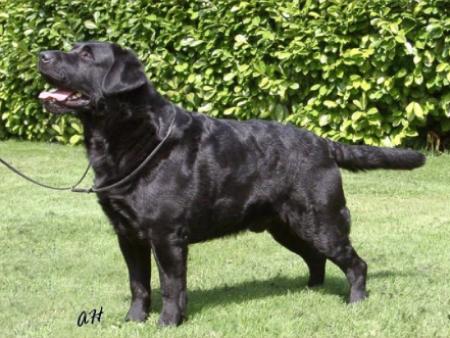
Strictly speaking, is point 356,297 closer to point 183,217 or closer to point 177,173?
point 183,217

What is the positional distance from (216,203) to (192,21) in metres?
6.38

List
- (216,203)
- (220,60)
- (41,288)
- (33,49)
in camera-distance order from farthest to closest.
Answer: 1. (33,49)
2. (220,60)
3. (41,288)
4. (216,203)

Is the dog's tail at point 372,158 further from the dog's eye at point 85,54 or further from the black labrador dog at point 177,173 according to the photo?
the dog's eye at point 85,54

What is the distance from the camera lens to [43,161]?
11055 mm

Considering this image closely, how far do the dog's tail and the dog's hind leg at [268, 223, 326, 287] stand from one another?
0.58 meters

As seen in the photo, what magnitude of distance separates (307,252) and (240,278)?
56 cm

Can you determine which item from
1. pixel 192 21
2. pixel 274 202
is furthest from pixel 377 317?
pixel 192 21

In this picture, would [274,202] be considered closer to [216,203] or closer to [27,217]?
[216,203]

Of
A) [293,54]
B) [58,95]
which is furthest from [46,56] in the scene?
[293,54]

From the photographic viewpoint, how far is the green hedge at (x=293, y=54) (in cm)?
933

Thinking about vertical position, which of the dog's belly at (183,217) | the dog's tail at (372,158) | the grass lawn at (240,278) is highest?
the dog's tail at (372,158)

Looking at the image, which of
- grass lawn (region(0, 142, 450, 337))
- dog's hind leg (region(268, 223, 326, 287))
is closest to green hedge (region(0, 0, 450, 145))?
grass lawn (region(0, 142, 450, 337))

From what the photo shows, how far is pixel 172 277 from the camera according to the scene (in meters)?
4.70

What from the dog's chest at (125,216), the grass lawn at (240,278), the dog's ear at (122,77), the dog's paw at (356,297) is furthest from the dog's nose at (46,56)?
the dog's paw at (356,297)
